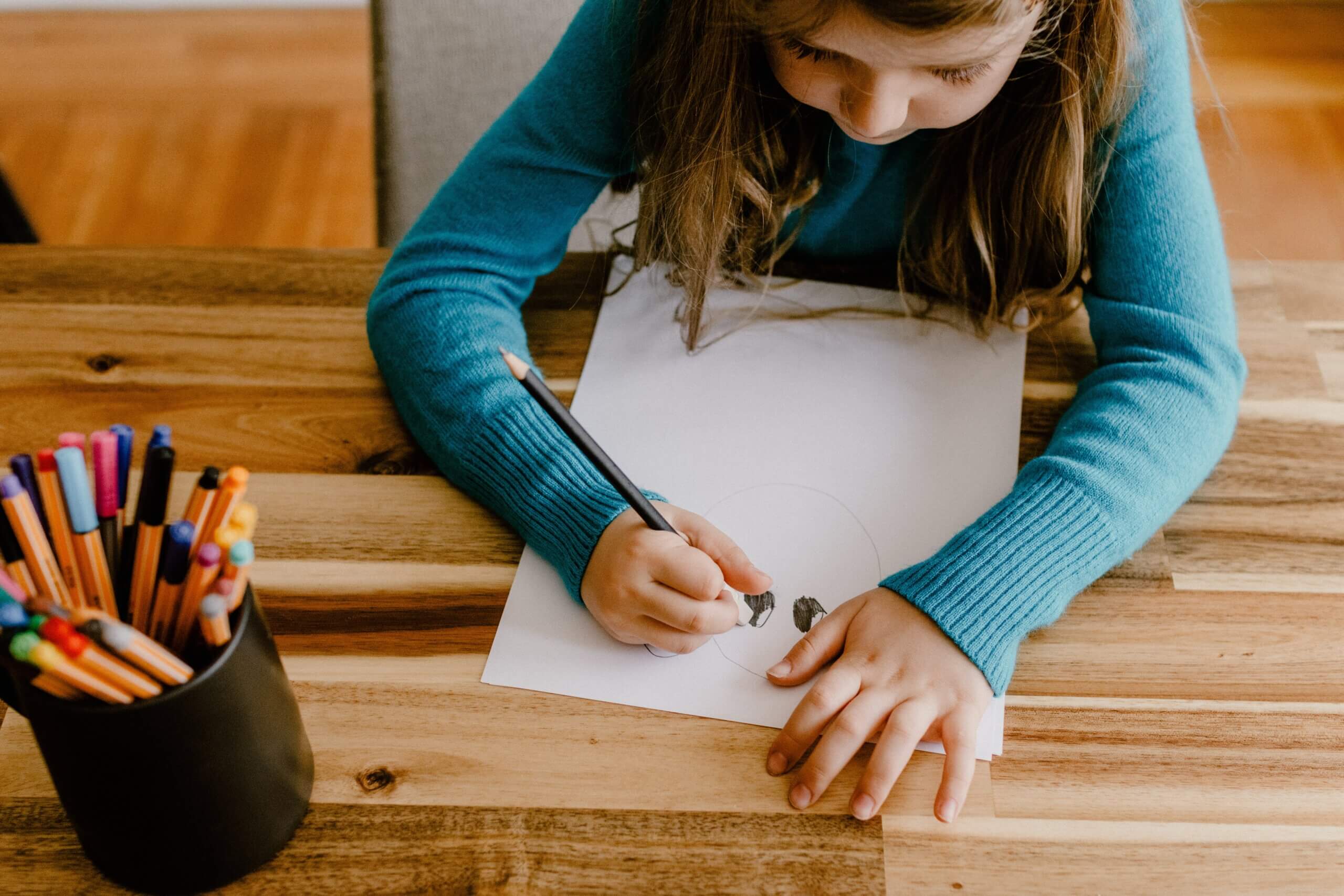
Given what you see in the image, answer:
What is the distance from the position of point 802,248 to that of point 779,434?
0.21 m

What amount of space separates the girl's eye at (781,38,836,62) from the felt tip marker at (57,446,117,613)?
377mm

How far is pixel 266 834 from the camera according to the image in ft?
1.46

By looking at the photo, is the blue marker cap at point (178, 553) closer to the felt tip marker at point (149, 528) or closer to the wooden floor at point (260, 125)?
the felt tip marker at point (149, 528)

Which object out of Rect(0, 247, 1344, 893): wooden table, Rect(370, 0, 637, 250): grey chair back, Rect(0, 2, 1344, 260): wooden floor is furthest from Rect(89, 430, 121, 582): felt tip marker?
Rect(0, 2, 1344, 260): wooden floor

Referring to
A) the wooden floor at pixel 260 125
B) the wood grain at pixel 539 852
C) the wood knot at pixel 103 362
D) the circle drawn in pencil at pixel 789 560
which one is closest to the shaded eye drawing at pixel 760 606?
the circle drawn in pencil at pixel 789 560

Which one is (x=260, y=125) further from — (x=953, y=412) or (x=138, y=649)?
(x=138, y=649)

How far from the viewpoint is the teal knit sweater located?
55cm

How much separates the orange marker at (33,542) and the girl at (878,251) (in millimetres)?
242

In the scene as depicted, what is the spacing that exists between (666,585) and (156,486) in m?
0.25

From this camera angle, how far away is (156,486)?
36 cm

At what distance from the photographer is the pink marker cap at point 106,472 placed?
366 millimetres

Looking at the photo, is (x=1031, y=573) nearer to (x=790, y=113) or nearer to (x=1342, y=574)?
(x=1342, y=574)

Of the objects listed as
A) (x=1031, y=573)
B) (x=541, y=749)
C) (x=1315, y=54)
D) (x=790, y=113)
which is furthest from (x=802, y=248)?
(x=1315, y=54)

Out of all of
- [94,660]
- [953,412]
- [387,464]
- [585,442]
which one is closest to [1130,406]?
[953,412]
